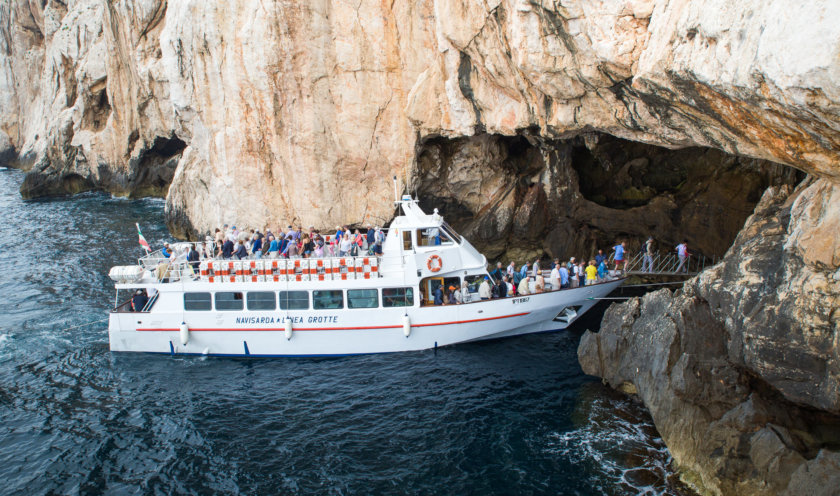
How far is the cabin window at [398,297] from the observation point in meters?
21.5

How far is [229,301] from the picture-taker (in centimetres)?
2184

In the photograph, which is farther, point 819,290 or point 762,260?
point 762,260

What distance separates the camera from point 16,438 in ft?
54.4

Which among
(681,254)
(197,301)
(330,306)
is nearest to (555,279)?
(681,254)

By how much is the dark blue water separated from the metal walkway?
4.90 m

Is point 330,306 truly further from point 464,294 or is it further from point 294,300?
point 464,294

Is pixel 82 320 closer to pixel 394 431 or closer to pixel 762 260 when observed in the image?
pixel 394 431

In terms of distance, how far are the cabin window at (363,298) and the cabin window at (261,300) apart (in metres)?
2.81

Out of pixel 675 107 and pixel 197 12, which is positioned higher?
pixel 197 12

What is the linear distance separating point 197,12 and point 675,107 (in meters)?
25.4

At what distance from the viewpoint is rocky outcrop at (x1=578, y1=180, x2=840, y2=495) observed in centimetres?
1248

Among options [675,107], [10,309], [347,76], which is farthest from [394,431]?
[10,309]

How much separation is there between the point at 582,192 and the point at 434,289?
10.2m

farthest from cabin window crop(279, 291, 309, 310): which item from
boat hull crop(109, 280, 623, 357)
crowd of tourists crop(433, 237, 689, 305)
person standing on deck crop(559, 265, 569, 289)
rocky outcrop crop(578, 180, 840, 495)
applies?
rocky outcrop crop(578, 180, 840, 495)
